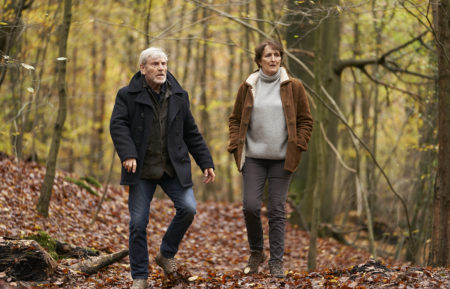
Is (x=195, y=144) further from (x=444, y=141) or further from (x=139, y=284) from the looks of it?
(x=444, y=141)

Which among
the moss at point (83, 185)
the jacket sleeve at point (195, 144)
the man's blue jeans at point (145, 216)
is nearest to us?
the man's blue jeans at point (145, 216)

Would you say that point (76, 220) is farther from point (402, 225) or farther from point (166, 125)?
point (402, 225)

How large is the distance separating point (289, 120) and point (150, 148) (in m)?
1.47

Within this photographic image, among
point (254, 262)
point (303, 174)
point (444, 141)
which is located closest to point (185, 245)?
point (303, 174)

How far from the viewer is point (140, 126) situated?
489 centimetres

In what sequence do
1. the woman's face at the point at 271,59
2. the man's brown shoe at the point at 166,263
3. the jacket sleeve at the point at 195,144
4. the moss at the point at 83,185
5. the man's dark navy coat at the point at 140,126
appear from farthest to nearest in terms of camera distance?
the moss at the point at 83,185
the woman's face at the point at 271,59
the jacket sleeve at the point at 195,144
the man's brown shoe at the point at 166,263
the man's dark navy coat at the point at 140,126

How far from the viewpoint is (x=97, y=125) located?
20.6 m

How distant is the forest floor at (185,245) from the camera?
4.99 m

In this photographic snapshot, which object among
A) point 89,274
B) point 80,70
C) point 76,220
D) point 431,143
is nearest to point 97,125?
point 80,70

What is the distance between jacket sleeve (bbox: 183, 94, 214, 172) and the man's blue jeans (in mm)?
340

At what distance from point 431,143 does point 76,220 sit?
6.99 metres

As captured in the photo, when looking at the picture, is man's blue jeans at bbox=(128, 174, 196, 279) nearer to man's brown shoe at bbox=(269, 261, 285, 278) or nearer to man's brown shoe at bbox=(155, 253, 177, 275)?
man's brown shoe at bbox=(155, 253, 177, 275)

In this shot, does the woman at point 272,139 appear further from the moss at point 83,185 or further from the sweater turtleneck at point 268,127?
the moss at point 83,185

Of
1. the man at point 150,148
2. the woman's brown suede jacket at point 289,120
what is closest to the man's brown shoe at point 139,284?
the man at point 150,148
